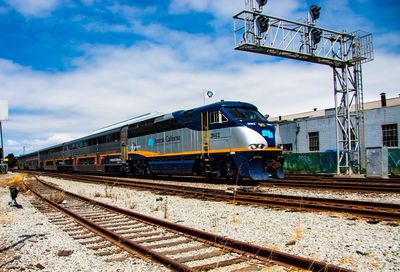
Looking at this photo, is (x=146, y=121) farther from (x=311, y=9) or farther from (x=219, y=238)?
(x=219, y=238)

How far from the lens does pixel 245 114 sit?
50.5ft

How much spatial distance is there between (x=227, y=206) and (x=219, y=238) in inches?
168

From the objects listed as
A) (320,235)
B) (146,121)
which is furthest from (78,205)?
(146,121)

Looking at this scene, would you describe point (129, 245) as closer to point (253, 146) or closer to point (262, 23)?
point (253, 146)

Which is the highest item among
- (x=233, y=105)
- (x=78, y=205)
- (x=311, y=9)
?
(x=311, y=9)

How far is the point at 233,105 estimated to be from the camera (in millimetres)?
15680

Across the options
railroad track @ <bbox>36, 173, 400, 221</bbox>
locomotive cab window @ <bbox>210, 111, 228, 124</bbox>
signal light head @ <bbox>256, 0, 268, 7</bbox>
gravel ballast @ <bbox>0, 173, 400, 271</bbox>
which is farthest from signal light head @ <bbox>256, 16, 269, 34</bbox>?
gravel ballast @ <bbox>0, 173, 400, 271</bbox>

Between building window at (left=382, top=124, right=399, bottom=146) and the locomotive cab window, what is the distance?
19568mm

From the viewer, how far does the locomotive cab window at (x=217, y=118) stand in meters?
15.6

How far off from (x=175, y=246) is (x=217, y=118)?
1046 cm

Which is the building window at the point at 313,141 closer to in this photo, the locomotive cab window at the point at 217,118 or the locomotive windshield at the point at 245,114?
the locomotive windshield at the point at 245,114

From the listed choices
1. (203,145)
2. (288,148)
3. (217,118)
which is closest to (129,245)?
(217,118)

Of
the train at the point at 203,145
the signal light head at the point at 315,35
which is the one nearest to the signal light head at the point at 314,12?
the signal light head at the point at 315,35

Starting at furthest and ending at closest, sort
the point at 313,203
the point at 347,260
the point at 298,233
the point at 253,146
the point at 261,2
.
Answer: the point at 261,2, the point at 253,146, the point at 313,203, the point at 298,233, the point at 347,260
